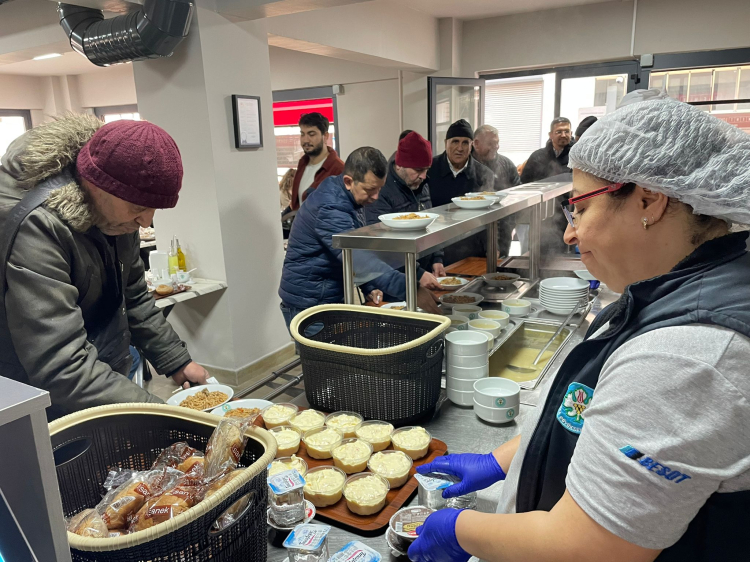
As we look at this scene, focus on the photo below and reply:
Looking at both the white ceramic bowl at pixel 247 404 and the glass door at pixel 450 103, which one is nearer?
the white ceramic bowl at pixel 247 404

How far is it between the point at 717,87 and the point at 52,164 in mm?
6966

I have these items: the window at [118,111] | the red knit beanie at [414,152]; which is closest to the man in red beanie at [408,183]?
the red knit beanie at [414,152]

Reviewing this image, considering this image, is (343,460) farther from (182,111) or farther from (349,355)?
(182,111)

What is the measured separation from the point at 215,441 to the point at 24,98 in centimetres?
1083

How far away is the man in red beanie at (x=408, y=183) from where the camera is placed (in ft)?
11.4

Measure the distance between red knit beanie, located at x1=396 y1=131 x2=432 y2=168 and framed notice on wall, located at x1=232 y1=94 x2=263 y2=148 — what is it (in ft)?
3.83

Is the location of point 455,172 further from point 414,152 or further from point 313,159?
point 313,159

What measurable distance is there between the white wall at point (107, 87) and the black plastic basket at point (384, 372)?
30.5 feet

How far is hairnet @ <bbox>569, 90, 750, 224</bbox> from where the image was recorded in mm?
749

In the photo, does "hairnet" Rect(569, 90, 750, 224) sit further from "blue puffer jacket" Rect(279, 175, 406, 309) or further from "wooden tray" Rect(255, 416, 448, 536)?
"blue puffer jacket" Rect(279, 175, 406, 309)

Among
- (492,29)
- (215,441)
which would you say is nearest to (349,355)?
(215,441)

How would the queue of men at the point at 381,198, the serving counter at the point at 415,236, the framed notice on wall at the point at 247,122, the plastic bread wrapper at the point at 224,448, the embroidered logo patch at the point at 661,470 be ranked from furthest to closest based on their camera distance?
the framed notice on wall at the point at 247,122
the queue of men at the point at 381,198
the serving counter at the point at 415,236
the plastic bread wrapper at the point at 224,448
the embroidered logo patch at the point at 661,470

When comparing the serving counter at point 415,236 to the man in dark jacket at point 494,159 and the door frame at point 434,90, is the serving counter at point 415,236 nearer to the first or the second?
the man in dark jacket at point 494,159

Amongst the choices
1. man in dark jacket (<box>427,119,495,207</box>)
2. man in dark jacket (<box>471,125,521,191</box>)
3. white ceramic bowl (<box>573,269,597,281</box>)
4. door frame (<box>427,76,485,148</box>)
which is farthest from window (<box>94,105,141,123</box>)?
white ceramic bowl (<box>573,269,597,281</box>)
